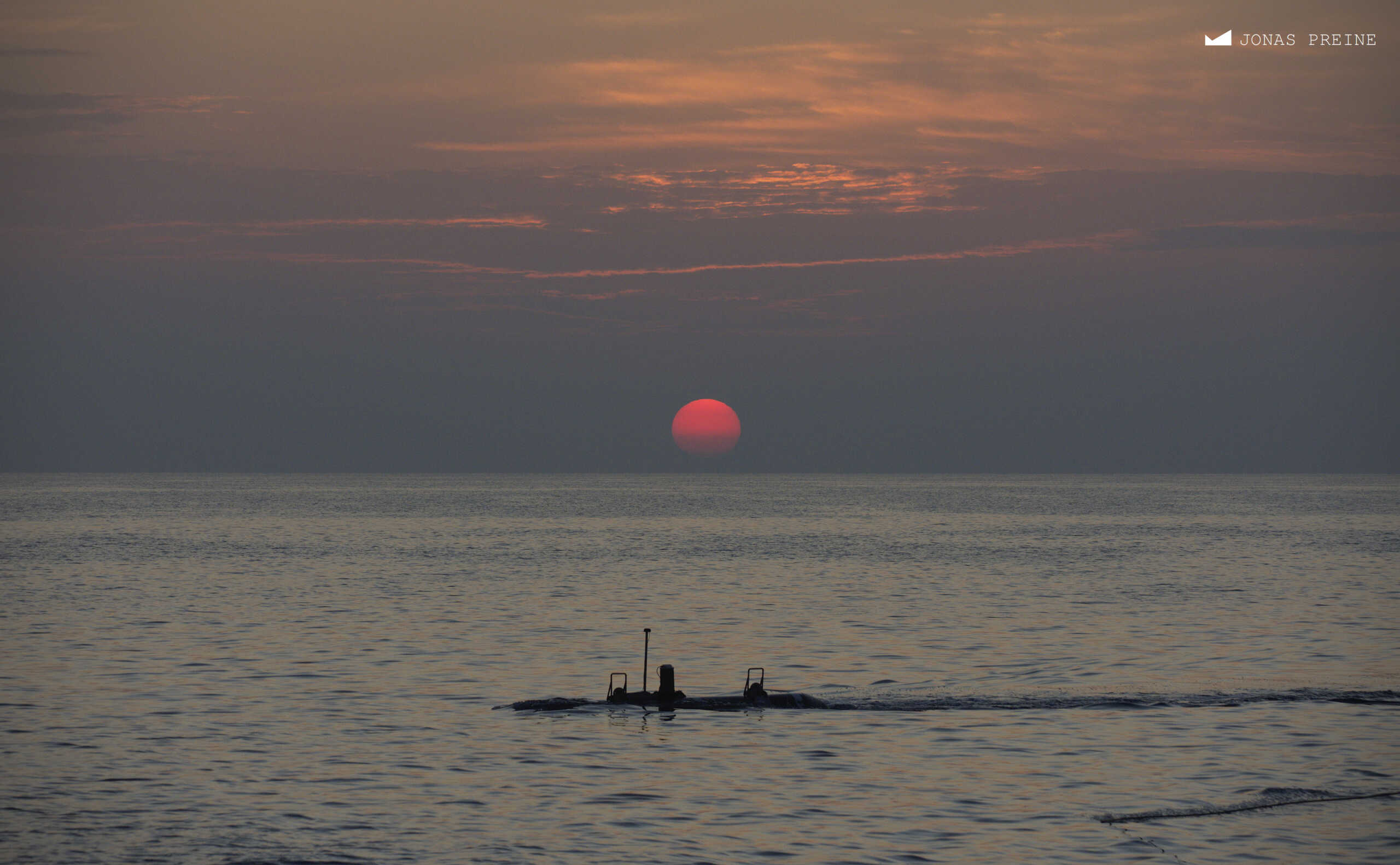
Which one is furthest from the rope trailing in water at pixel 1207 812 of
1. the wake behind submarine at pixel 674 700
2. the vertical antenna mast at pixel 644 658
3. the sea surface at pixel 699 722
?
the vertical antenna mast at pixel 644 658

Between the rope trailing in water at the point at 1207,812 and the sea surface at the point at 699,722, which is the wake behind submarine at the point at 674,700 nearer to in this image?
the sea surface at the point at 699,722

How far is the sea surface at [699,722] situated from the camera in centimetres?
2650

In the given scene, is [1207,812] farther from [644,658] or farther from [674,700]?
[644,658]

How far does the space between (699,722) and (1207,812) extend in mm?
14847

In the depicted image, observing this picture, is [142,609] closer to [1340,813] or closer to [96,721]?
[96,721]

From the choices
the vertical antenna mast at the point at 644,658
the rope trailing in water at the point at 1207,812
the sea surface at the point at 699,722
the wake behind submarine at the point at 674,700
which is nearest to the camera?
the sea surface at the point at 699,722

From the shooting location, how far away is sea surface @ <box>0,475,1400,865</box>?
26500 mm

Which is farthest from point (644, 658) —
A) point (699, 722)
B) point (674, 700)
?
point (699, 722)

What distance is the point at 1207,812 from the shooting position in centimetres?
2831

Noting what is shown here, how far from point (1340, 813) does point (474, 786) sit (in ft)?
60.9

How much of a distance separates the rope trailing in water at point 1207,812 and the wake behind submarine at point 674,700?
13601 millimetres

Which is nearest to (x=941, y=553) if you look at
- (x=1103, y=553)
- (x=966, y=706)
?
(x=1103, y=553)

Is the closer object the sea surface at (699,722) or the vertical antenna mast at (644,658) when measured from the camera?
the sea surface at (699,722)

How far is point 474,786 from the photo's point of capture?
99.8 ft
